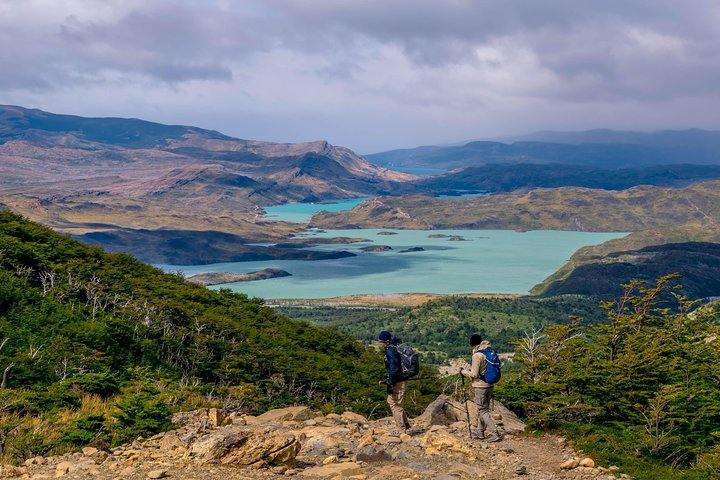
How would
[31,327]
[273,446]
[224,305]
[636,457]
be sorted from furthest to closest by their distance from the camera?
1. [224,305]
2. [31,327]
3. [636,457]
4. [273,446]

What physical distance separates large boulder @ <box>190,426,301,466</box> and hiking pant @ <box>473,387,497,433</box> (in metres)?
5.34

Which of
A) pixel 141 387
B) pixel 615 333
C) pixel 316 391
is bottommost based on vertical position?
pixel 316 391

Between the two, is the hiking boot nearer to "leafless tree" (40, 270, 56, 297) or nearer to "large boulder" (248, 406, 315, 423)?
"large boulder" (248, 406, 315, 423)

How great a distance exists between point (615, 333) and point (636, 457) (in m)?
7.50

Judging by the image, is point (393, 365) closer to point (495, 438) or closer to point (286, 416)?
point (495, 438)

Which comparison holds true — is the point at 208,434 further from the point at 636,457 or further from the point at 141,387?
the point at 636,457

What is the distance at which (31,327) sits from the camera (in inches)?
1026

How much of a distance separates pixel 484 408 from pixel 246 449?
670 centimetres

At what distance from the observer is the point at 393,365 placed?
17.8 m

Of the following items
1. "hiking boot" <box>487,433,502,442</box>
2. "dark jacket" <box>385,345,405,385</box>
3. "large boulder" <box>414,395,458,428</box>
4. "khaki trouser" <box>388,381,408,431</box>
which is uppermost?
"dark jacket" <box>385,345,405,385</box>

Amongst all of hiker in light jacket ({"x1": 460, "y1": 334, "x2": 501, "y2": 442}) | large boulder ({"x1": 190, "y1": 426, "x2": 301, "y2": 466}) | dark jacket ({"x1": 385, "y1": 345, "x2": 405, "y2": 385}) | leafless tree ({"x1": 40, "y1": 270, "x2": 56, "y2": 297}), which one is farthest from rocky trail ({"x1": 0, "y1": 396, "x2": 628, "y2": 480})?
leafless tree ({"x1": 40, "y1": 270, "x2": 56, "y2": 297})

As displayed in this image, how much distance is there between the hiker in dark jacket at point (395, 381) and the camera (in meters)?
17.8

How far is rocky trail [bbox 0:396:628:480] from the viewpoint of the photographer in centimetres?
1352

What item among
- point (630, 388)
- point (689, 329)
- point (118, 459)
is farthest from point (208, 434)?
point (689, 329)
